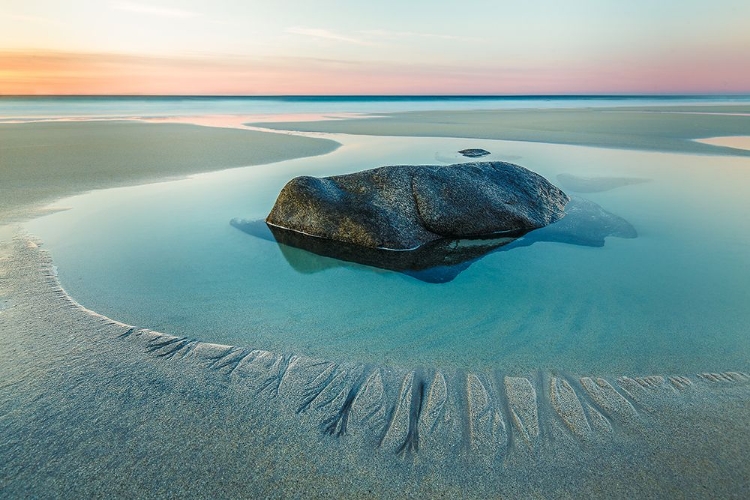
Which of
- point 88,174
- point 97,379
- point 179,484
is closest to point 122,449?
point 179,484

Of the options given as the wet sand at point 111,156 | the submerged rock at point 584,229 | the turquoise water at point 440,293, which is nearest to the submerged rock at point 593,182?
the turquoise water at point 440,293

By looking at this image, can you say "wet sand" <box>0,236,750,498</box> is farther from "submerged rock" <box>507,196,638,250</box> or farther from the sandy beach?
"submerged rock" <box>507,196,638,250</box>

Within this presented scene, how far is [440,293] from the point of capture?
4.76m

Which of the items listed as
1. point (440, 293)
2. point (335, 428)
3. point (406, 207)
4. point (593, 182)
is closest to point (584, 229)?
point (406, 207)

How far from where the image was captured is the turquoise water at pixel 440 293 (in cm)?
373

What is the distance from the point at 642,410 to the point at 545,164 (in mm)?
10389

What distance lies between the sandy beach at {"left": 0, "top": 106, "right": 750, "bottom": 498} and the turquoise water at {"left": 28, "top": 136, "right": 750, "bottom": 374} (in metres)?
0.25

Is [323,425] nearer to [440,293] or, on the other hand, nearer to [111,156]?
[440,293]

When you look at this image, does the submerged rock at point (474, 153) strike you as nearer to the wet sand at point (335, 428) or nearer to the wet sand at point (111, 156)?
the wet sand at point (111, 156)

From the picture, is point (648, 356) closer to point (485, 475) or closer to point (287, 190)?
point (485, 475)

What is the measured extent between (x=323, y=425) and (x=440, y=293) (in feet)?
7.30

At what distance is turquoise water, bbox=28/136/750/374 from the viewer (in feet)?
12.2

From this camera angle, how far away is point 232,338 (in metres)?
3.85

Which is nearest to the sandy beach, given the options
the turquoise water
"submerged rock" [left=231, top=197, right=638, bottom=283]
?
the turquoise water
